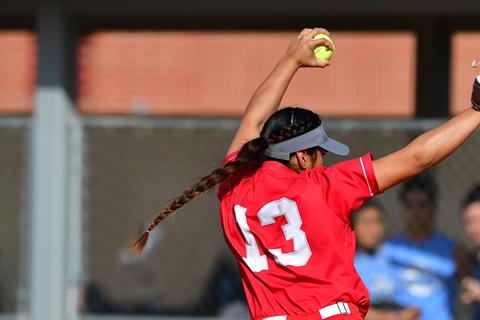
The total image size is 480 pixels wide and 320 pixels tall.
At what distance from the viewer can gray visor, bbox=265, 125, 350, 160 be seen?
13.9 ft

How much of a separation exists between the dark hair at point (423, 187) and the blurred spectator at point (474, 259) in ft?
1.36

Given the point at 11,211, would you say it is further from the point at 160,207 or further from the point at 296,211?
the point at 296,211

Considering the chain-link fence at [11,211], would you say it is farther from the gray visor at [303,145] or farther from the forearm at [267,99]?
the gray visor at [303,145]

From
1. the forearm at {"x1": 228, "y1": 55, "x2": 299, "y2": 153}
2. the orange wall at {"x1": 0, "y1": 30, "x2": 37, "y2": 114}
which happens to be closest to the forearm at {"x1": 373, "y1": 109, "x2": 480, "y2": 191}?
the forearm at {"x1": 228, "y1": 55, "x2": 299, "y2": 153}

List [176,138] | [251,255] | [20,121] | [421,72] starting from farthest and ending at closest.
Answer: [176,138] < [421,72] < [20,121] < [251,255]

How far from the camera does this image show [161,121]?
700 centimetres

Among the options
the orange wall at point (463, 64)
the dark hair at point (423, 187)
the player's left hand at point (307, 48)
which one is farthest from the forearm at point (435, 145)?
the orange wall at point (463, 64)

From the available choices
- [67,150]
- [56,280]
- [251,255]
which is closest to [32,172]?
[67,150]

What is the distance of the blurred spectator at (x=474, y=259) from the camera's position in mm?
6672

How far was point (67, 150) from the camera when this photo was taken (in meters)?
7.27

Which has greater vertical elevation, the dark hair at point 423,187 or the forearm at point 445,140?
the forearm at point 445,140

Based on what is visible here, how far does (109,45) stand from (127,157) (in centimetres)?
423

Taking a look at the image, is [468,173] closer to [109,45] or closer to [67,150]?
[67,150]

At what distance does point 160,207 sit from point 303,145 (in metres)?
7.60
